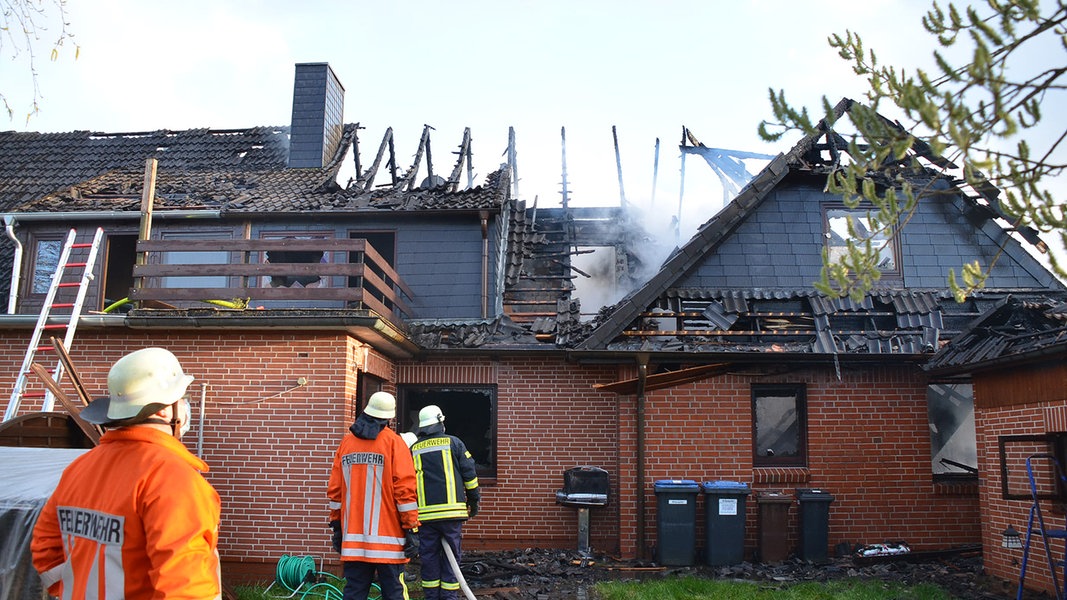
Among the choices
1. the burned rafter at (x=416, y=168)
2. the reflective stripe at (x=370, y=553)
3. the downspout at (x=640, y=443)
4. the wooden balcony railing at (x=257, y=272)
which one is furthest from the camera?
the burned rafter at (x=416, y=168)

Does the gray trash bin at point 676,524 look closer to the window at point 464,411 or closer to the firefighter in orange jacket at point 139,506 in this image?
the window at point 464,411

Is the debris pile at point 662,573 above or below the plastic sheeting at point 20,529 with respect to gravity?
below

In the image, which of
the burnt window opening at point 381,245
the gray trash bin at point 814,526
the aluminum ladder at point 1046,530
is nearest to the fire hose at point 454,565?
the aluminum ladder at point 1046,530

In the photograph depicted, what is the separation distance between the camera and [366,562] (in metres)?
7.07

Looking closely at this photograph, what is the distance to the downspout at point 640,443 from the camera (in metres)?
11.2

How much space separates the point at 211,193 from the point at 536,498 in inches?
293

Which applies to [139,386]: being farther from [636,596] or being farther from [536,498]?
[536,498]

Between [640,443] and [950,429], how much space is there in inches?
183

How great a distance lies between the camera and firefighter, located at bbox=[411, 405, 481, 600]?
7.63m

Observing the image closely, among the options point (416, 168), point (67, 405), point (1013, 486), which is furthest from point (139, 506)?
point (416, 168)

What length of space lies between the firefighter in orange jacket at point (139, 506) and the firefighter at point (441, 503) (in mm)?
4456

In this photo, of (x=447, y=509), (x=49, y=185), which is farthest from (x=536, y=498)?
(x=49, y=185)

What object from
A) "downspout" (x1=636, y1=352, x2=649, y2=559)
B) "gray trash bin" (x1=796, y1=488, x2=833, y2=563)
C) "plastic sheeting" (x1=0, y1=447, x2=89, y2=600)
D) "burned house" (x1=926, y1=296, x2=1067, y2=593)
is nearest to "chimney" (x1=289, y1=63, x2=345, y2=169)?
"downspout" (x1=636, y1=352, x2=649, y2=559)

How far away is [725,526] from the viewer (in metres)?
10.8
